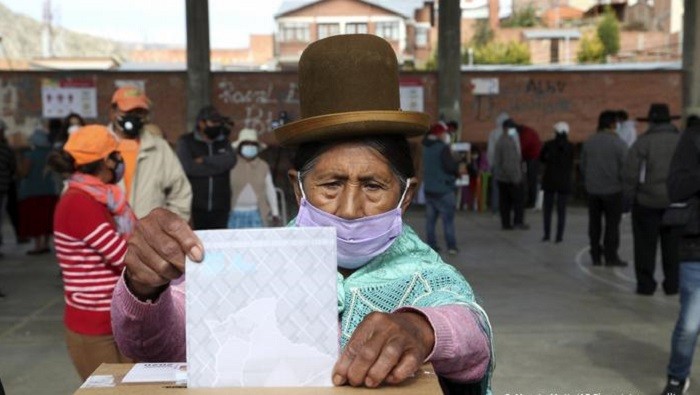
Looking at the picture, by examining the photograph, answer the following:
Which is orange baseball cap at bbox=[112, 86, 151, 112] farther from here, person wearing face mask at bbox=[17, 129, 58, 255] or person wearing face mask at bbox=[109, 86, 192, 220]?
person wearing face mask at bbox=[17, 129, 58, 255]

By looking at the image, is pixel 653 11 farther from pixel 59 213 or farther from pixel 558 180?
pixel 59 213

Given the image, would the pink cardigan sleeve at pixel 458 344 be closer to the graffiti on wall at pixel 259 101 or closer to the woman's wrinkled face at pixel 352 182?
the woman's wrinkled face at pixel 352 182

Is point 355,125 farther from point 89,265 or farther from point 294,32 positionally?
point 294,32

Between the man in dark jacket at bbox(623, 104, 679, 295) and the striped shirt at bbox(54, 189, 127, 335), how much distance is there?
19.6 feet

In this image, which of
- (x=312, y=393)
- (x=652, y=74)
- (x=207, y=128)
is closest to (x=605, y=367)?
(x=207, y=128)

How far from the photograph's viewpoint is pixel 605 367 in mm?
6449

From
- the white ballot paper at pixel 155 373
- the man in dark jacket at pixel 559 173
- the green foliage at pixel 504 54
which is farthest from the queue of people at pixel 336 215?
the green foliage at pixel 504 54

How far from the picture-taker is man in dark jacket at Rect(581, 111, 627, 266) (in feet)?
34.7

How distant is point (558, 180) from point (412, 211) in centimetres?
553

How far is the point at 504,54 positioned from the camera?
71.1 m

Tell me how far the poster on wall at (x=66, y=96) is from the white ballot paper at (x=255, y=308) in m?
18.1

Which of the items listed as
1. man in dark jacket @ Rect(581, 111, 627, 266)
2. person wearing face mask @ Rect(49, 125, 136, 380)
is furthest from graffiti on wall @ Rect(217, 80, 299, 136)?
person wearing face mask @ Rect(49, 125, 136, 380)

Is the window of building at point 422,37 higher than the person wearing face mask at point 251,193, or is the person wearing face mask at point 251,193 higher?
the window of building at point 422,37

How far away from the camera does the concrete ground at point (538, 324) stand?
6.14 metres
